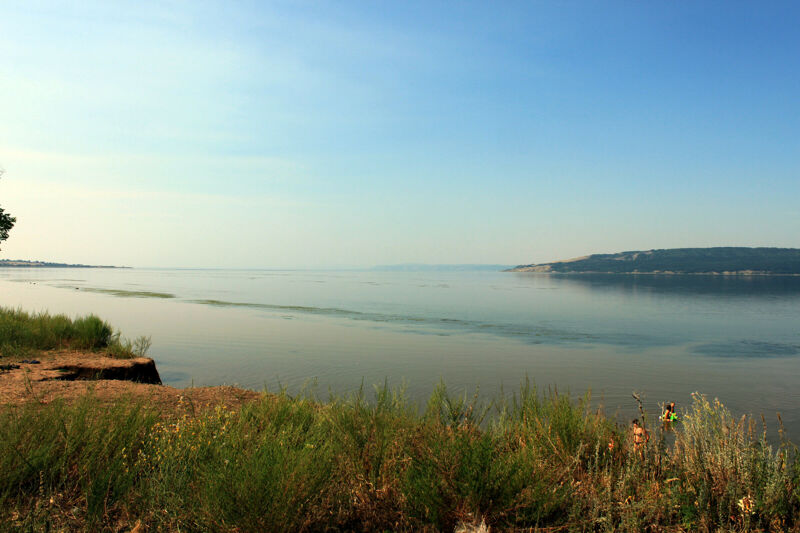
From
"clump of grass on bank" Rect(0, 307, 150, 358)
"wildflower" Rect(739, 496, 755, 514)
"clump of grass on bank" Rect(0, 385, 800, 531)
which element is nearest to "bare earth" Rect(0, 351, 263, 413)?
"clump of grass on bank" Rect(0, 307, 150, 358)

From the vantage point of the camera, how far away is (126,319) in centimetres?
2519

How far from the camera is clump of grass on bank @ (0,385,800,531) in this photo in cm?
362

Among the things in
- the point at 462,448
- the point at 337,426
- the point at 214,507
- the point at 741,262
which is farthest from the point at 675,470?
the point at 741,262

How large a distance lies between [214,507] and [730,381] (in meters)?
14.1

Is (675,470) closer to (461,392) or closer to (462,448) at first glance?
(462,448)

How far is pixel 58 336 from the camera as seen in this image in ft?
44.6

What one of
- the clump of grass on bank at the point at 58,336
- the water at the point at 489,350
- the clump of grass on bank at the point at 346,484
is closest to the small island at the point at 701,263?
the water at the point at 489,350

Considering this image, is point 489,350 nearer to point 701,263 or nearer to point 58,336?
point 58,336

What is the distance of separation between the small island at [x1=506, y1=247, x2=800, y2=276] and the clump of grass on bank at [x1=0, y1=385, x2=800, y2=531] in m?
164

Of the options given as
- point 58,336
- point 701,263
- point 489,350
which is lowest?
point 489,350

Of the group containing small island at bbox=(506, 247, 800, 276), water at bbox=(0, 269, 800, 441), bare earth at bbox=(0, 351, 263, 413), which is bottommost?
water at bbox=(0, 269, 800, 441)

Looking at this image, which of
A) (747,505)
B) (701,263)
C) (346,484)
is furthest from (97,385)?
(701,263)

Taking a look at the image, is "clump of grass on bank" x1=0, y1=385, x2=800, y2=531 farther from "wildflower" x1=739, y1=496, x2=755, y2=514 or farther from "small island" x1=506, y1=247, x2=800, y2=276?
"small island" x1=506, y1=247, x2=800, y2=276

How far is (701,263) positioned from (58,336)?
187812 mm
